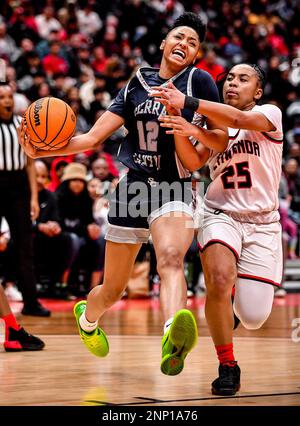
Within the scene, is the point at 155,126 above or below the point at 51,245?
above

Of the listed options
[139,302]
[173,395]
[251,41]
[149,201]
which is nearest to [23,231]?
[139,302]

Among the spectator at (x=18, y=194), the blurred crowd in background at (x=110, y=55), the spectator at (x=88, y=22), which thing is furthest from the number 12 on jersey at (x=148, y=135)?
the spectator at (x=88, y=22)

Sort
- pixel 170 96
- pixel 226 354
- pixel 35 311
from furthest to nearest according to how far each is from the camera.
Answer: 1. pixel 35 311
2. pixel 226 354
3. pixel 170 96

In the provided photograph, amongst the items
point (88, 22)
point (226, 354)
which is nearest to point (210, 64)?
point (88, 22)

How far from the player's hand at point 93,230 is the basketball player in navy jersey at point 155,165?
518 cm

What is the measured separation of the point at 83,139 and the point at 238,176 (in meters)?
0.93

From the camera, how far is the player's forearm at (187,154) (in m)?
4.70

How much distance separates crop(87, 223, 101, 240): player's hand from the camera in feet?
34.1

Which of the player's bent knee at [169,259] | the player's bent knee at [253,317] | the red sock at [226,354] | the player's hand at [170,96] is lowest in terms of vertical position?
the red sock at [226,354]

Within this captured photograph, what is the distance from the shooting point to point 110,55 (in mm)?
16531

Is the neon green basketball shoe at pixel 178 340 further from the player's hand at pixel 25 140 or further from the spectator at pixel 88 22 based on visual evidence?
the spectator at pixel 88 22

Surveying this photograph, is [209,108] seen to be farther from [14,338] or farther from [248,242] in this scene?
[14,338]

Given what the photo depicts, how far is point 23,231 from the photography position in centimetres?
812

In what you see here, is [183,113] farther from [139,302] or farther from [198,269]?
[198,269]
